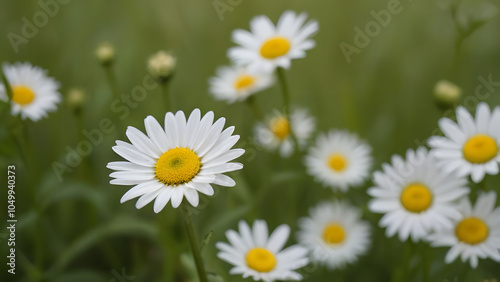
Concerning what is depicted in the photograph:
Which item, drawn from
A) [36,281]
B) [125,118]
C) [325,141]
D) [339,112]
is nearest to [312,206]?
[325,141]

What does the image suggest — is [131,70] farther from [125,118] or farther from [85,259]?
[85,259]

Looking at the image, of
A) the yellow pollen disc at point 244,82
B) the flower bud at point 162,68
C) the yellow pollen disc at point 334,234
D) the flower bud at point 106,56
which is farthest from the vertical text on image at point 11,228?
the yellow pollen disc at point 334,234

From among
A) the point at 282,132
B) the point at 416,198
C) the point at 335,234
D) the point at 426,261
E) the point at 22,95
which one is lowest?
the point at 426,261

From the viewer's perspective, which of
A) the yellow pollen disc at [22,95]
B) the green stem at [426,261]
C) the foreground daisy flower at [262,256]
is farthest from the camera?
the yellow pollen disc at [22,95]

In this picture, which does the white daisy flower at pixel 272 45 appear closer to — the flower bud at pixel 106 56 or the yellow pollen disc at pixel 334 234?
the flower bud at pixel 106 56

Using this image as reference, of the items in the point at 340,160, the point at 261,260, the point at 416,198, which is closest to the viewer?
the point at 261,260

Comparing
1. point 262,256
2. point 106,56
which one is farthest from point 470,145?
point 106,56

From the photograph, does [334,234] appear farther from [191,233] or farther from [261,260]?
[191,233]
